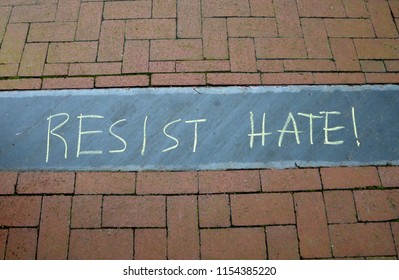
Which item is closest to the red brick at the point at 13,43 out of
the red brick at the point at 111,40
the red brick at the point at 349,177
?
the red brick at the point at 111,40

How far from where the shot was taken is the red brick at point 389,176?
7.93 feet

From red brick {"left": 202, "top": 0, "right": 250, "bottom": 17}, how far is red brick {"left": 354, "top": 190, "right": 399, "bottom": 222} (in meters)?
1.72

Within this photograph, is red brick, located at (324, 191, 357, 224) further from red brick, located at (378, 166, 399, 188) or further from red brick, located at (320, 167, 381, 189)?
red brick, located at (378, 166, 399, 188)

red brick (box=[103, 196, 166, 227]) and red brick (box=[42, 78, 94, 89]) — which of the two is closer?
red brick (box=[103, 196, 166, 227])

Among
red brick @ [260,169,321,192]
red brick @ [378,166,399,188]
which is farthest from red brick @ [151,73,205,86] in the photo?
red brick @ [378,166,399,188]

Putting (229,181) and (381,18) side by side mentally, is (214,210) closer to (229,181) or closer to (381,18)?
(229,181)

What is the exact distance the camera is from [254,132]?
2.58 metres

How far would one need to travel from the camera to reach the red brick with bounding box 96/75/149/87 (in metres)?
2.75

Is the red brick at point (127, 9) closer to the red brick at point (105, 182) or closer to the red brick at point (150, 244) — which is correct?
the red brick at point (105, 182)

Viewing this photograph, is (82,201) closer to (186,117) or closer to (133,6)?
(186,117)

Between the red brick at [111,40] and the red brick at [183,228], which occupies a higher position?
the red brick at [111,40]

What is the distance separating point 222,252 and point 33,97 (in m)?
1.79

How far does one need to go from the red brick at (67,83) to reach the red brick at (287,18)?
1579 millimetres
